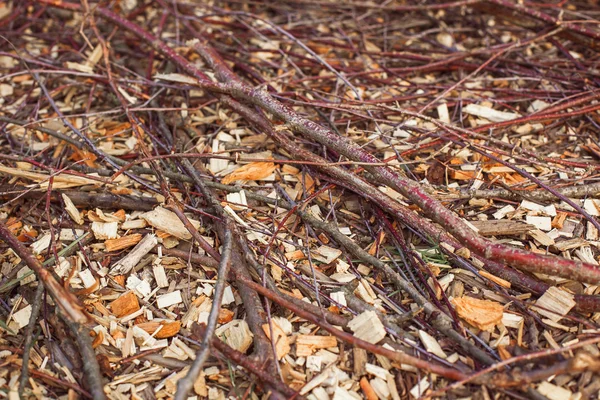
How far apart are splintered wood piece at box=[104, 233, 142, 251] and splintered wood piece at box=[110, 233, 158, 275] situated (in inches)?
1.3

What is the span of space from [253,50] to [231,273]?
149 centimetres

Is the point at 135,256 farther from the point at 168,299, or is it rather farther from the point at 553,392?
the point at 553,392

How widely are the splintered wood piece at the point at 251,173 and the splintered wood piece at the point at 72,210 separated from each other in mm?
601

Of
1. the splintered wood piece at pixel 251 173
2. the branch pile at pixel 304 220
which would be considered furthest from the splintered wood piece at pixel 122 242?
the splintered wood piece at pixel 251 173

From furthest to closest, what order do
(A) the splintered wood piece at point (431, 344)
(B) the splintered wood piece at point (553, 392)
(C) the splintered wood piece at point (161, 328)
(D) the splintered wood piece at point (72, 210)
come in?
(D) the splintered wood piece at point (72, 210) → (C) the splintered wood piece at point (161, 328) → (A) the splintered wood piece at point (431, 344) → (B) the splintered wood piece at point (553, 392)

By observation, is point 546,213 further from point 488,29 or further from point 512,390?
point 488,29

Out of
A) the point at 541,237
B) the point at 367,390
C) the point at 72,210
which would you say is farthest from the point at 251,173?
the point at 541,237

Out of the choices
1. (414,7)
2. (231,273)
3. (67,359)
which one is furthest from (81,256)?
(414,7)

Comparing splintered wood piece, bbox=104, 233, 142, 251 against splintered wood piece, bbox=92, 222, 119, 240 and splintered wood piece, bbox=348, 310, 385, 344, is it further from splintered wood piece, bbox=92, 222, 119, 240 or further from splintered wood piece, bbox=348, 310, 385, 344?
splintered wood piece, bbox=348, 310, 385, 344

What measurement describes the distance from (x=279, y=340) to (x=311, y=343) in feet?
0.35

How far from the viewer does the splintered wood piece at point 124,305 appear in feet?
5.89

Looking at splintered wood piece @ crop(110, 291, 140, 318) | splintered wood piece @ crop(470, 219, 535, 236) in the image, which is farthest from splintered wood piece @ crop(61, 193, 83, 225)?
splintered wood piece @ crop(470, 219, 535, 236)

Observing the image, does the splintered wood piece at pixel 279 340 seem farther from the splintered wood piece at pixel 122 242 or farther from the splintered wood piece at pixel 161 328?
the splintered wood piece at pixel 122 242

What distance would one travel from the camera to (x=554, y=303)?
1700mm
